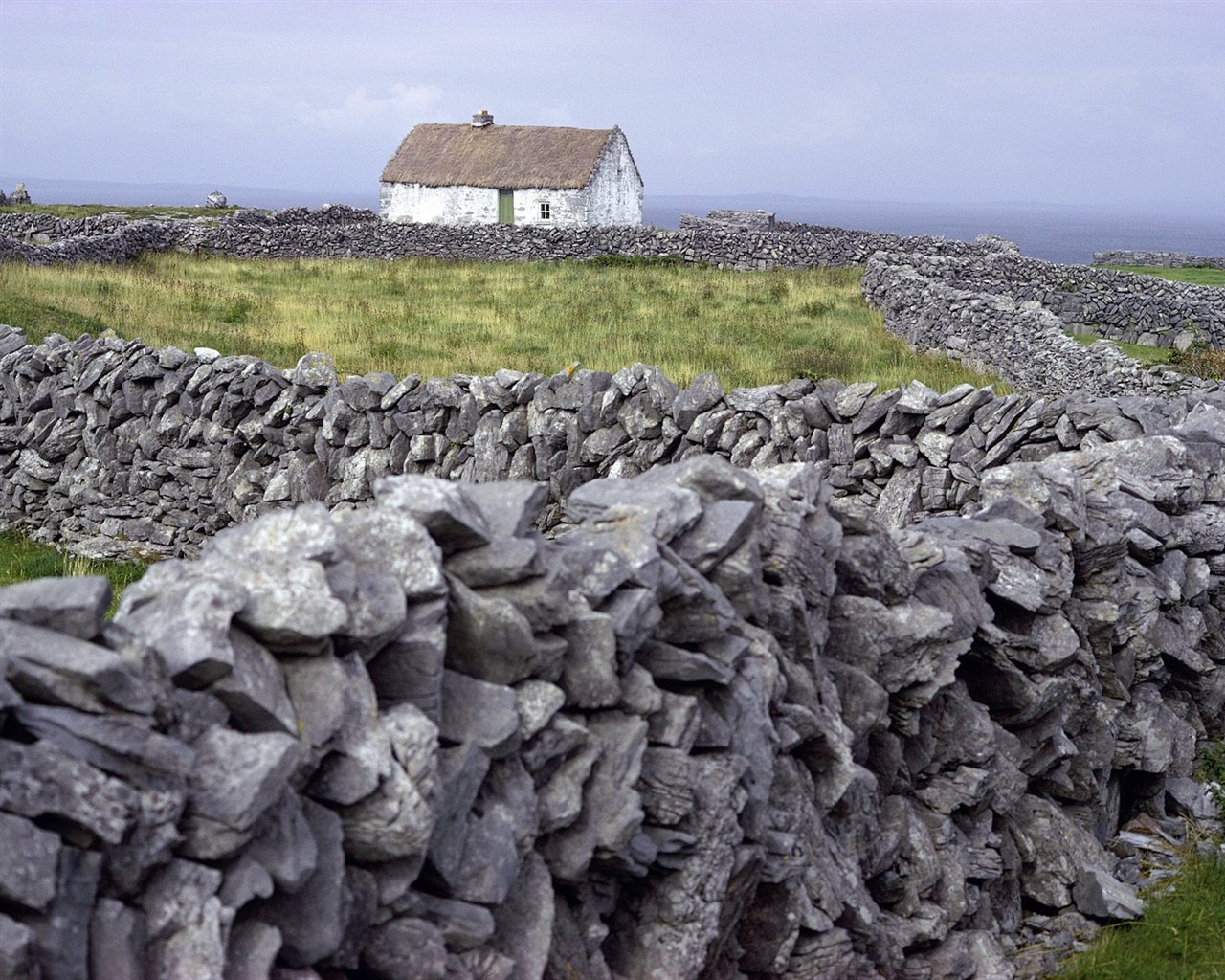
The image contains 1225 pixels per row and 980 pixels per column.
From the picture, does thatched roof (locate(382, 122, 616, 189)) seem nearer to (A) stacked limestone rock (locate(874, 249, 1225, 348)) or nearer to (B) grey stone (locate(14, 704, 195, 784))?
(A) stacked limestone rock (locate(874, 249, 1225, 348))

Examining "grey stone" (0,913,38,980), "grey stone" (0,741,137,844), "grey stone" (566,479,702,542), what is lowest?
"grey stone" (0,913,38,980)

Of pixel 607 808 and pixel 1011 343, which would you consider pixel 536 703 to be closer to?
pixel 607 808

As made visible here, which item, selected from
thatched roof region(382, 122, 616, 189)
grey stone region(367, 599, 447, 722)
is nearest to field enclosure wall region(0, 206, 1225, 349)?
thatched roof region(382, 122, 616, 189)

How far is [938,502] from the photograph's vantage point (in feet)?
37.0

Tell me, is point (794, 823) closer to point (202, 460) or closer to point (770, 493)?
point (770, 493)

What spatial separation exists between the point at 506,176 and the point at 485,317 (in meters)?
32.3

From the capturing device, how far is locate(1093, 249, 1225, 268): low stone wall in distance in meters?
54.9

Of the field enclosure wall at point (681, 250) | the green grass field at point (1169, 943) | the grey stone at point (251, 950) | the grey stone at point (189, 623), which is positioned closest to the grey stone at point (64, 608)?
the grey stone at point (189, 623)

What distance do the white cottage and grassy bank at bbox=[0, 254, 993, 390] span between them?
19.3m

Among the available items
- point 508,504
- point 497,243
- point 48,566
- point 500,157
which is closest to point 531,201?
point 500,157

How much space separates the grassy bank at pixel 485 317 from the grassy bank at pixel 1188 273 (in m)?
16.6

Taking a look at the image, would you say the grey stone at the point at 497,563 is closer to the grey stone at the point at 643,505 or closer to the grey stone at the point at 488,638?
the grey stone at the point at 488,638

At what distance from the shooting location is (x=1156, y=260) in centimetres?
5609

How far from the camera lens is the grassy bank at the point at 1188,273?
4650 cm
